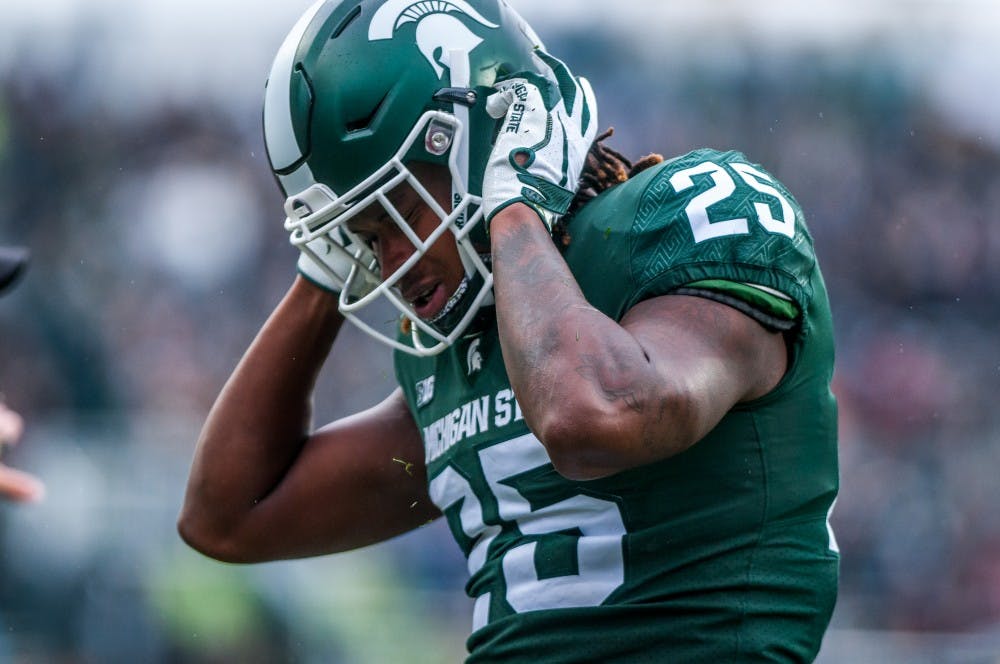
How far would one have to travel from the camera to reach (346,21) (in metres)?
2.26

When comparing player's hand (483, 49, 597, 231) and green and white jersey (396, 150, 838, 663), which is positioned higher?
player's hand (483, 49, 597, 231)

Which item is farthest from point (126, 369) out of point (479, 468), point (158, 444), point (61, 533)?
point (479, 468)

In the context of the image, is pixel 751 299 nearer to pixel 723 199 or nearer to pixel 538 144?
pixel 723 199

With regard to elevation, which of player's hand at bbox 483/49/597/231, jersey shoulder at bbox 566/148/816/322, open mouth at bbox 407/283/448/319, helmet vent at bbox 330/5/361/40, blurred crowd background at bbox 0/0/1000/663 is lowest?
blurred crowd background at bbox 0/0/1000/663

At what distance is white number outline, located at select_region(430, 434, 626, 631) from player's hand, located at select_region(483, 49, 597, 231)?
0.38m

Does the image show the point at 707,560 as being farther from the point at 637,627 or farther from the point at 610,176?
the point at 610,176

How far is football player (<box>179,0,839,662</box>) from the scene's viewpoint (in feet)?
5.91

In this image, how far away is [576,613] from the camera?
1972 mm

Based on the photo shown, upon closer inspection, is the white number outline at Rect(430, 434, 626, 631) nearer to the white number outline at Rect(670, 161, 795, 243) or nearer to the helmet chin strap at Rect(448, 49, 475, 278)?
the helmet chin strap at Rect(448, 49, 475, 278)

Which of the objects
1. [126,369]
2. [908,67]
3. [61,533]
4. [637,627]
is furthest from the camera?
[908,67]

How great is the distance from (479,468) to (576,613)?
31 centimetres

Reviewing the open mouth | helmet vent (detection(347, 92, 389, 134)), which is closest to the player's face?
the open mouth

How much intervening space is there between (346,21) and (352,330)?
13.9 feet

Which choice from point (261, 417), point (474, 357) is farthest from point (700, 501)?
point (261, 417)
